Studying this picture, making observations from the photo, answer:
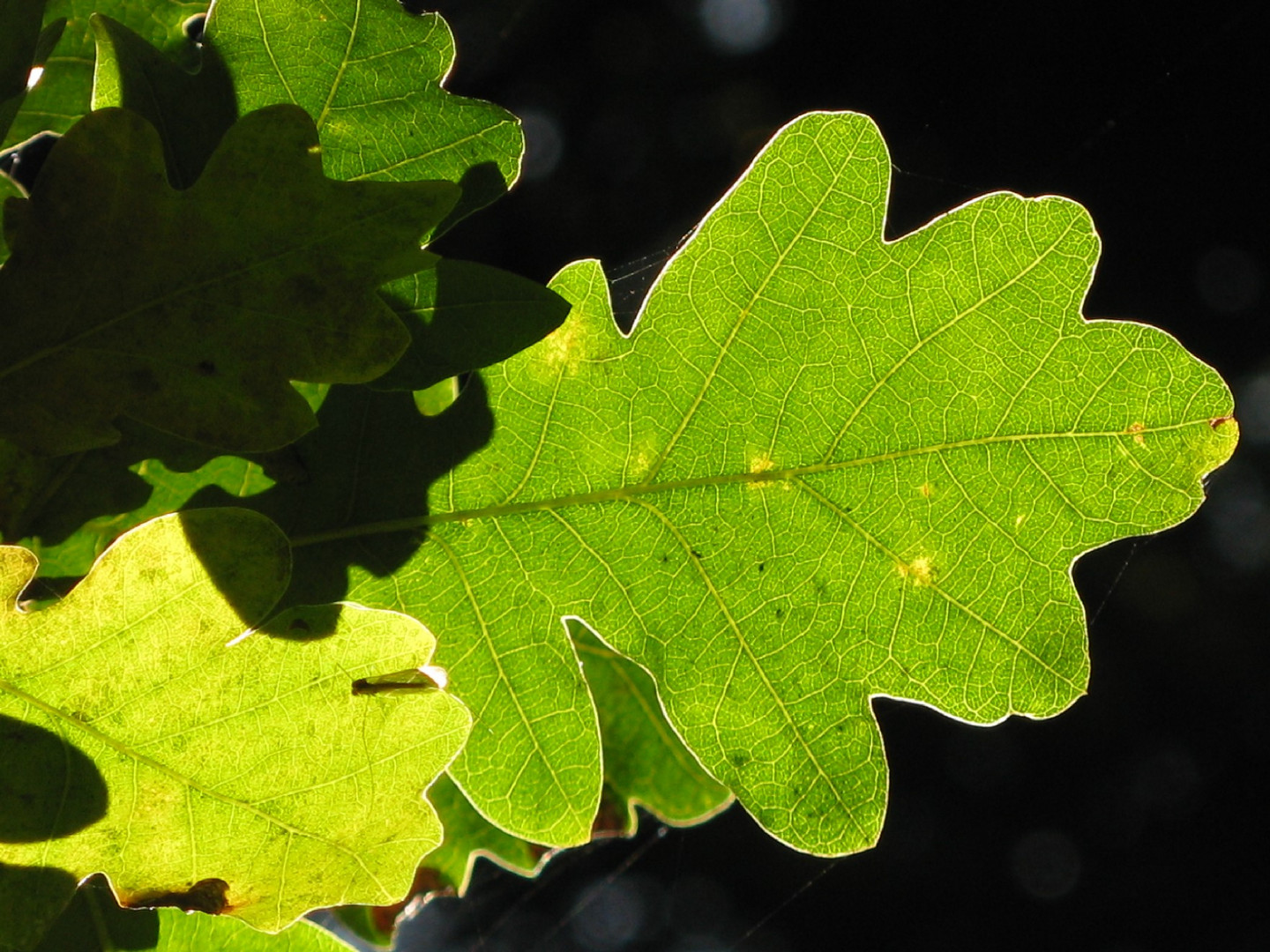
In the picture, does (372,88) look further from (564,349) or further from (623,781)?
(623,781)

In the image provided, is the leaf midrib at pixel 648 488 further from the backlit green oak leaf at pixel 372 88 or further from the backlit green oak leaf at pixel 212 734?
the backlit green oak leaf at pixel 372 88

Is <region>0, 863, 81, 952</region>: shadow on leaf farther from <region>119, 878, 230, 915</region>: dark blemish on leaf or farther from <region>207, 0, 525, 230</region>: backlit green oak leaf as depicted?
<region>207, 0, 525, 230</region>: backlit green oak leaf

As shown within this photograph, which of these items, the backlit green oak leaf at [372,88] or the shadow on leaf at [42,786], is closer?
the shadow on leaf at [42,786]


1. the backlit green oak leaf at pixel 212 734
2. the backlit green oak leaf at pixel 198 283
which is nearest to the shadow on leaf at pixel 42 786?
the backlit green oak leaf at pixel 212 734

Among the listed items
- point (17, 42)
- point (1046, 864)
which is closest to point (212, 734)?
point (17, 42)

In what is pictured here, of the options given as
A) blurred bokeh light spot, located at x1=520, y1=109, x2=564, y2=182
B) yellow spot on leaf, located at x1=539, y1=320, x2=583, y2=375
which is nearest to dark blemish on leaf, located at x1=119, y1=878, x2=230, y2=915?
yellow spot on leaf, located at x1=539, y1=320, x2=583, y2=375

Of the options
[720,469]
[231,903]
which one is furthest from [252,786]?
[720,469]

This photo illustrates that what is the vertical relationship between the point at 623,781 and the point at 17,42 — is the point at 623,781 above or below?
below
